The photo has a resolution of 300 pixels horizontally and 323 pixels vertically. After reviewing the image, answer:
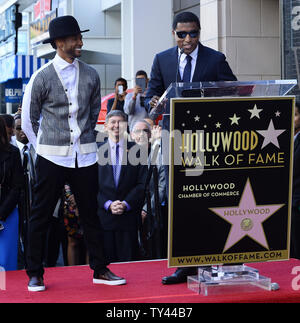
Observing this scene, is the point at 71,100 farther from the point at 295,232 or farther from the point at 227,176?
the point at 295,232

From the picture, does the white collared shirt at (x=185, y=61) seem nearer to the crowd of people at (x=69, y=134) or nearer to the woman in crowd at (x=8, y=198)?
the crowd of people at (x=69, y=134)

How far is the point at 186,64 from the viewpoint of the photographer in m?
5.86

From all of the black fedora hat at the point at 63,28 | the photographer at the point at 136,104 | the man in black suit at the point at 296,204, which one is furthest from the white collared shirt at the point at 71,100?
the photographer at the point at 136,104

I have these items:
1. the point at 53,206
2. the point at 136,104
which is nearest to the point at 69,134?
the point at 53,206

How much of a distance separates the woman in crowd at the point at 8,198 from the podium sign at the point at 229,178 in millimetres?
2056

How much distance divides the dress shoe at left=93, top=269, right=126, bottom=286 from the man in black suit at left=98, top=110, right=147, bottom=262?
5.34ft

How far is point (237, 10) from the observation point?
11.4 m

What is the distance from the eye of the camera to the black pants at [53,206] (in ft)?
18.2

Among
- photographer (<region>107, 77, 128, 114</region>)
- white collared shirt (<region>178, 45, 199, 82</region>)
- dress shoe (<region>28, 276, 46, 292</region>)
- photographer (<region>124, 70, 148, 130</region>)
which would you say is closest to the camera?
dress shoe (<region>28, 276, 46, 292</region>)

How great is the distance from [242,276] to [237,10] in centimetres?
679

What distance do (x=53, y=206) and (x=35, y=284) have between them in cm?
62

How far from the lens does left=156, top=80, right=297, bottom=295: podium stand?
5234mm

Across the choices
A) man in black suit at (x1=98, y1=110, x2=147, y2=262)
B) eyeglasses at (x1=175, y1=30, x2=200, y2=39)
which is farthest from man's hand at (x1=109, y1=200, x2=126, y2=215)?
eyeglasses at (x1=175, y1=30, x2=200, y2=39)

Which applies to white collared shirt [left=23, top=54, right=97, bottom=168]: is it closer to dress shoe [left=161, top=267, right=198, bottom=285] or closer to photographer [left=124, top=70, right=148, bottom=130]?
dress shoe [left=161, top=267, right=198, bottom=285]
